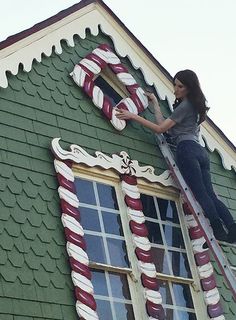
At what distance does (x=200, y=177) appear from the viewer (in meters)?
7.86

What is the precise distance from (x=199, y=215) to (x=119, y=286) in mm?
1029

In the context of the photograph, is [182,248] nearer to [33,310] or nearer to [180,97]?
[180,97]

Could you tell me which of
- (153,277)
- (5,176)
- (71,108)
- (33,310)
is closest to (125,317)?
(153,277)

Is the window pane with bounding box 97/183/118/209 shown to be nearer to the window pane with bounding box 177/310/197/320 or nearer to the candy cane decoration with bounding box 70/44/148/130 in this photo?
the candy cane decoration with bounding box 70/44/148/130

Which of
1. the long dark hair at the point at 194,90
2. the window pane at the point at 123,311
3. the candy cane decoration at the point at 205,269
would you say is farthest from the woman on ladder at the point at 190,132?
the window pane at the point at 123,311

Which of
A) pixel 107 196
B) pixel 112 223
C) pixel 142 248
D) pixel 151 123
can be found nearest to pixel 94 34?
pixel 151 123

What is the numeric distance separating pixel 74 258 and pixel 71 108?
1612mm

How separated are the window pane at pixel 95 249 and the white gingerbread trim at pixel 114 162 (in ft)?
2.22

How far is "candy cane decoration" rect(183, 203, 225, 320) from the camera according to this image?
764 cm

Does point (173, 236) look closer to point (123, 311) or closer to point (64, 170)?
point (123, 311)

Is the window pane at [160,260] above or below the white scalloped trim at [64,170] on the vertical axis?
below

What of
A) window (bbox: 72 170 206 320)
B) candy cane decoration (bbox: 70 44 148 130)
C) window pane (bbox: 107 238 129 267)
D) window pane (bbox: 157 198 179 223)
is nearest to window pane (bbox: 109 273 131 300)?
window (bbox: 72 170 206 320)

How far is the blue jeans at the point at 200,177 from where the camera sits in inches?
302

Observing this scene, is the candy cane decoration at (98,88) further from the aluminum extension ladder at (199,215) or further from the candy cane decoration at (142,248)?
the candy cane decoration at (142,248)
